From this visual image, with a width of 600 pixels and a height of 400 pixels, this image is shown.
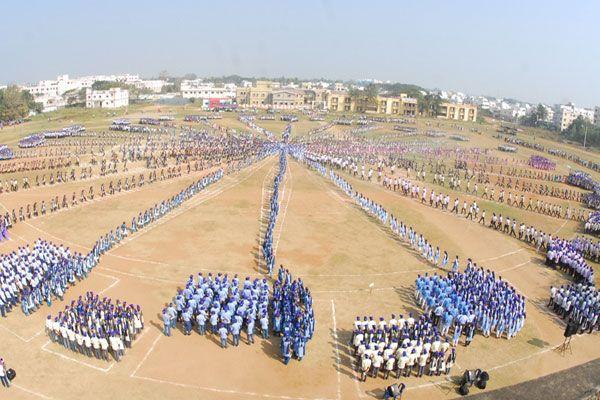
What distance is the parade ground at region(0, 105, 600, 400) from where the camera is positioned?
14750 millimetres

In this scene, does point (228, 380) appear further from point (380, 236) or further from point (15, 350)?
point (380, 236)

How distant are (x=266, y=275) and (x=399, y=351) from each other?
896 centimetres

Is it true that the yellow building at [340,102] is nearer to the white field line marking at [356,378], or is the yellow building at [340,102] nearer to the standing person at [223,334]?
the standing person at [223,334]

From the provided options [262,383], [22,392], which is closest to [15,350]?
[22,392]

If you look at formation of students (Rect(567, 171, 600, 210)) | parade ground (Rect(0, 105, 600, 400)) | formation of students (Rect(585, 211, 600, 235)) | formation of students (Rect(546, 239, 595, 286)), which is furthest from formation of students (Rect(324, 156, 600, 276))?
formation of students (Rect(567, 171, 600, 210))

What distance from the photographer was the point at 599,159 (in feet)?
228

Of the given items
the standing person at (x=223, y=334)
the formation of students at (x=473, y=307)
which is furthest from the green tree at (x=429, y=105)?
the standing person at (x=223, y=334)

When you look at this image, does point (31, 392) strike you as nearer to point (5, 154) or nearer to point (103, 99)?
point (5, 154)

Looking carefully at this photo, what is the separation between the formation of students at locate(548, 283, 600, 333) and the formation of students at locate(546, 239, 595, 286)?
3.14 meters

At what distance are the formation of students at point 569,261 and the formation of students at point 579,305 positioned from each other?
3142 millimetres

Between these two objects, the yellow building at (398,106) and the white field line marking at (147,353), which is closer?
the white field line marking at (147,353)

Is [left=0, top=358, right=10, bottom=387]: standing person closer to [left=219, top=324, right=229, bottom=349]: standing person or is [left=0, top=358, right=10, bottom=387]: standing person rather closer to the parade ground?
the parade ground

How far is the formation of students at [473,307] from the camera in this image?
57.6 ft

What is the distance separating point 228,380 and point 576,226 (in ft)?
96.7
